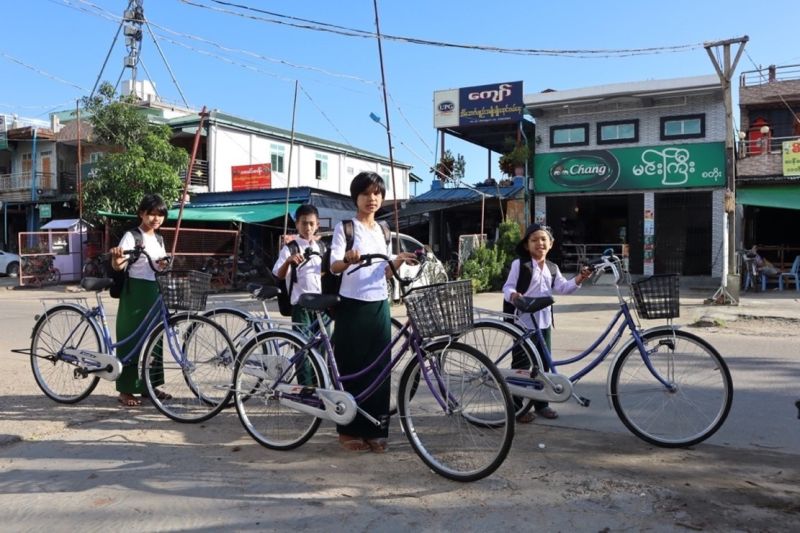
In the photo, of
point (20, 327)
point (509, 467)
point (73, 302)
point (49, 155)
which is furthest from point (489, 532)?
point (49, 155)

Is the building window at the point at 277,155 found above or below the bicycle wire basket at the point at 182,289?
above

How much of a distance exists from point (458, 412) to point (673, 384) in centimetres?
158

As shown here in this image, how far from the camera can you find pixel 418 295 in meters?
3.72

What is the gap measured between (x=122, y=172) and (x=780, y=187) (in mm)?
21483

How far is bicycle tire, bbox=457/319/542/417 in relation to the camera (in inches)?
180

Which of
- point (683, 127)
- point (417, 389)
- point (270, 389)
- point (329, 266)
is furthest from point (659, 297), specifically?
point (683, 127)

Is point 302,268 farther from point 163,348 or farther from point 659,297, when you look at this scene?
point 659,297

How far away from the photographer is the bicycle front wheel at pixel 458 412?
12.0 ft

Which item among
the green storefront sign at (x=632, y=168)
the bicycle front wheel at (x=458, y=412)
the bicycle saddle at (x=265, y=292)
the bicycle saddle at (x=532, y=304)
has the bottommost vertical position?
the bicycle front wheel at (x=458, y=412)

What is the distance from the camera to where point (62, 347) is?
18.3 feet

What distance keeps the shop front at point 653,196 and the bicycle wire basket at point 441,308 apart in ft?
61.5

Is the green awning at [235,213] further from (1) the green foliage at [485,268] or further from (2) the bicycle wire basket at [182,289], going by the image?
(2) the bicycle wire basket at [182,289]

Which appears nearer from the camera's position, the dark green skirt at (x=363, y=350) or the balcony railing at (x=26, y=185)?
the dark green skirt at (x=363, y=350)

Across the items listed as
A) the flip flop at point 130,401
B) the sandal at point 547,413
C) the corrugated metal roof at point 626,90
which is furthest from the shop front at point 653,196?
the flip flop at point 130,401
